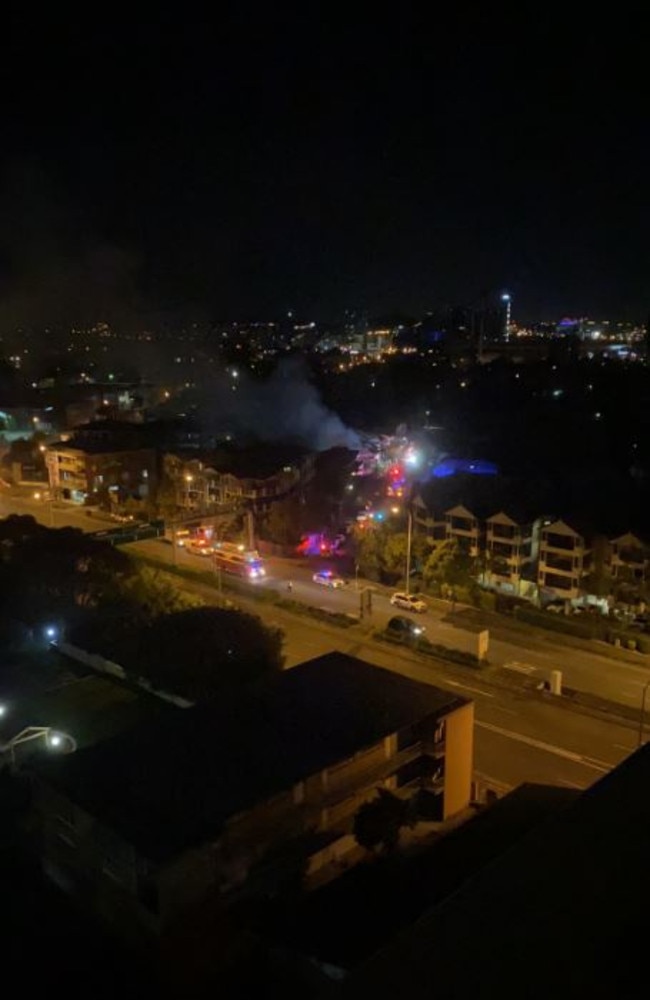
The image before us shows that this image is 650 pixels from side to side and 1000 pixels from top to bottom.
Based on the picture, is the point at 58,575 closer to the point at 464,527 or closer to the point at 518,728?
the point at 518,728

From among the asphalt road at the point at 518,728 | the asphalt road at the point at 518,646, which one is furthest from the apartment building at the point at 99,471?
the asphalt road at the point at 518,728

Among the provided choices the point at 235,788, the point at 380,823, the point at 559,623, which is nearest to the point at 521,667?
the point at 559,623

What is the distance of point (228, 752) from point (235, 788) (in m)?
0.45

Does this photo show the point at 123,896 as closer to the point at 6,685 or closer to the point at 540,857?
the point at 540,857

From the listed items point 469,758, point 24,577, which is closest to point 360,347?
point 24,577

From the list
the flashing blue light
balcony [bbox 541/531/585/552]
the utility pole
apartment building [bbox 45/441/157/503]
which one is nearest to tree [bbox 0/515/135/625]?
the utility pole

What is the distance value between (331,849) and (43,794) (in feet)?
7.03

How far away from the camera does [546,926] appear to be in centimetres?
253

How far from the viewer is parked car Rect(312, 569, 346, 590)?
1409cm

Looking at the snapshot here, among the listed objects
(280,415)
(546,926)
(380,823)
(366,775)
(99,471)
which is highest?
(280,415)

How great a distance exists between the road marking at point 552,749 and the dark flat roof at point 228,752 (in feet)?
5.94

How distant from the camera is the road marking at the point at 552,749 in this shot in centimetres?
764

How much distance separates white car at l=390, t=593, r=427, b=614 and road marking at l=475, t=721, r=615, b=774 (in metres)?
3.97

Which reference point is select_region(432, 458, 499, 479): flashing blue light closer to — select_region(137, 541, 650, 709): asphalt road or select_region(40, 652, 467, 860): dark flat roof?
select_region(137, 541, 650, 709): asphalt road
